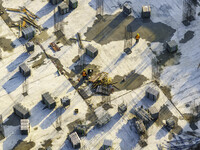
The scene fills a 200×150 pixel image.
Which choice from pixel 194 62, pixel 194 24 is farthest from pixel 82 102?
pixel 194 24

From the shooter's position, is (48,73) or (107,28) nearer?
(48,73)

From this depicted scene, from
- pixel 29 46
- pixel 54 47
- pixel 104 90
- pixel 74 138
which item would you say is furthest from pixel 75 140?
pixel 29 46

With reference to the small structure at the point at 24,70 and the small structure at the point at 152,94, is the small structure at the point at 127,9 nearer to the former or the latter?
the small structure at the point at 152,94

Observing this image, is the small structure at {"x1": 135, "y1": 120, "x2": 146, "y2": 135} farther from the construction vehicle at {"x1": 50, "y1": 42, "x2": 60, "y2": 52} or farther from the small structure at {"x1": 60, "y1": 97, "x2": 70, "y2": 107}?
the construction vehicle at {"x1": 50, "y1": 42, "x2": 60, "y2": 52}

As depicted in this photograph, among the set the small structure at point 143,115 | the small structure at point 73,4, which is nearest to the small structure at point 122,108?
Result: the small structure at point 143,115

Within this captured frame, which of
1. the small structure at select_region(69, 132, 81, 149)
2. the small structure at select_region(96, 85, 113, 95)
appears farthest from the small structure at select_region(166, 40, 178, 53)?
the small structure at select_region(69, 132, 81, 149)

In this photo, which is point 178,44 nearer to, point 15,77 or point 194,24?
point 194,24
